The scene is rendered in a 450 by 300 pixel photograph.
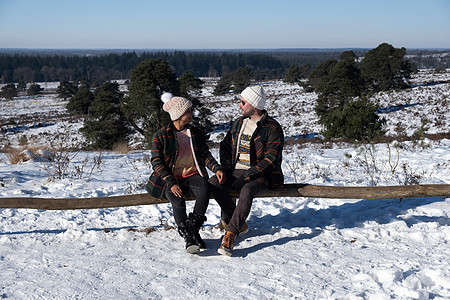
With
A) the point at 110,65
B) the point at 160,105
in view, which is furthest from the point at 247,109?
the point at 110,65

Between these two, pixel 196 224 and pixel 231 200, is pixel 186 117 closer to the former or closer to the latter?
pixel 231 200

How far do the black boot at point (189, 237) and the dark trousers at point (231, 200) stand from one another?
1.12 ft

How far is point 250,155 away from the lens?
401 centimetres

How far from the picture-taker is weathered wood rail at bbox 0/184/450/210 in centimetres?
406


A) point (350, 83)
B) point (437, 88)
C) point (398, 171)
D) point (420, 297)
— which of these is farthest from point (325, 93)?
point (420, 297)

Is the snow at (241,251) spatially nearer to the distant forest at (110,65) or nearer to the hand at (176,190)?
the hand at (176,190)

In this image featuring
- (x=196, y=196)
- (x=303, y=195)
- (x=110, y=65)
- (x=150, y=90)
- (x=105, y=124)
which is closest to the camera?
(x=196, y=196)

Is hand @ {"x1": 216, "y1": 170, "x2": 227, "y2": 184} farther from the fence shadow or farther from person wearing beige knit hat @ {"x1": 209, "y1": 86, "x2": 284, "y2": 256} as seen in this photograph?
the fence shadow

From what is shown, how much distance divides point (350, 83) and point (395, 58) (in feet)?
38.2

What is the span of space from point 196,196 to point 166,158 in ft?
1.56

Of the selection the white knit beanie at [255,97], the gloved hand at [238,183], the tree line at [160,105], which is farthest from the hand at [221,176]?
the tree line at [160,105]

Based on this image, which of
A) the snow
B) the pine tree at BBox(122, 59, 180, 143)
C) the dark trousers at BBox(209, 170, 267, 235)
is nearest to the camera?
the snow

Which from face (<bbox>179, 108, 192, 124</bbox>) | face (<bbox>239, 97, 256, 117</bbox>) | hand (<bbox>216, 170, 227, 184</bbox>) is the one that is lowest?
hand (<bbox>216, 170, 227, 184</bbox>)

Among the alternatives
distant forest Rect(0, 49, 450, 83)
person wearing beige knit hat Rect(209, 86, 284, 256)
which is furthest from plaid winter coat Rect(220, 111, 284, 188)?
distant forest Rect(0, 49, 450, 83)
